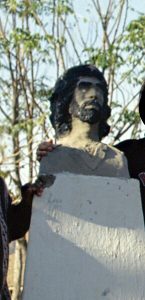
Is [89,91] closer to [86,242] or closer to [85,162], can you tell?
[85,162]

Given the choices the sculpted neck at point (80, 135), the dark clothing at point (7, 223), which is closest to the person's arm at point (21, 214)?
the dark clothing at point (7, 223)

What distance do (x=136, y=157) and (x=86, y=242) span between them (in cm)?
63

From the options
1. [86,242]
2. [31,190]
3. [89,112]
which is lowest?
[86,242]

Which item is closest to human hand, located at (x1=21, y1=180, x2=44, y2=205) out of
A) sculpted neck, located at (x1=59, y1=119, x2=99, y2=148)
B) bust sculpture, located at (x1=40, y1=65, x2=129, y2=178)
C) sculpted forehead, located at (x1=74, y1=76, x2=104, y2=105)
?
bust sculpture, located at (x1=40, y1=65, x2=129, y2=178)

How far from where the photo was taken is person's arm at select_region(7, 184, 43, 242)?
2951mm

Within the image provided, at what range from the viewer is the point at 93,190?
296cm

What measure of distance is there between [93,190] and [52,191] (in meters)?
0.16

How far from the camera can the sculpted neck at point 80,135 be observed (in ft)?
10.6

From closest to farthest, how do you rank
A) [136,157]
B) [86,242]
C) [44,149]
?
[86,242] < [44,149] < [136,157]

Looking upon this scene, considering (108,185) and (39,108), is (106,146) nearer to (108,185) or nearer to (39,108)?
(108,185)

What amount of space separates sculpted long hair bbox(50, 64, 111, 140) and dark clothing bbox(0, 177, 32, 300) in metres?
0.42

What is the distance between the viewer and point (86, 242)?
2.84m

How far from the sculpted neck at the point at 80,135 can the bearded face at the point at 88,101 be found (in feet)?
0.09

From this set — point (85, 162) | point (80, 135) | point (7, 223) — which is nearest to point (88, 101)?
point (80, 135)
